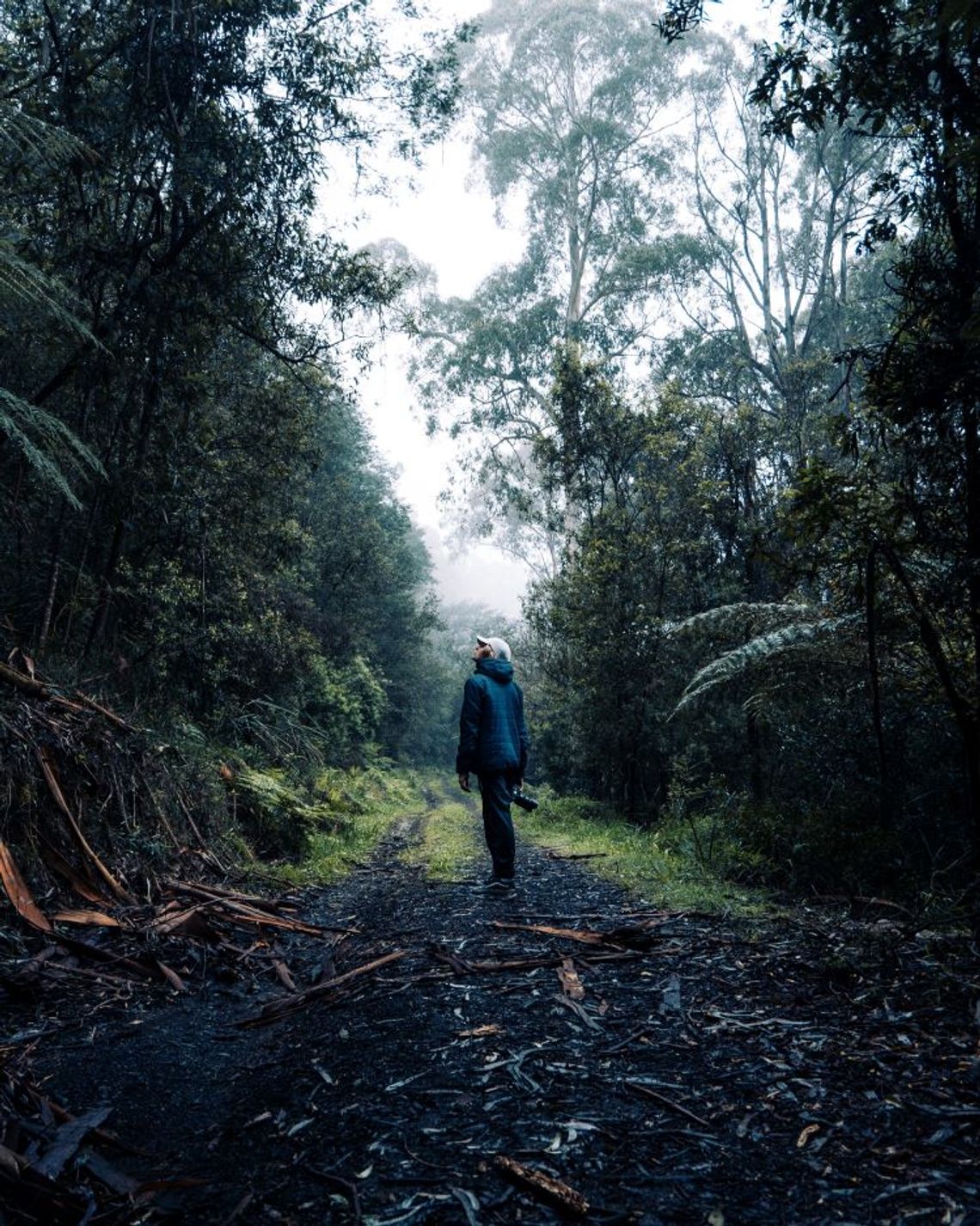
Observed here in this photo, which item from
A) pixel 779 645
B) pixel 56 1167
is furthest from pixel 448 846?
pixel 56 1167

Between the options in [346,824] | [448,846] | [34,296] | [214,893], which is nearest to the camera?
[214,893]

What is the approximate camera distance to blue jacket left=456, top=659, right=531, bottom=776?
21.0ft

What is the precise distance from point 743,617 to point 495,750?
3.01 meters

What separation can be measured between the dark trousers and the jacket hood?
0.81 metres

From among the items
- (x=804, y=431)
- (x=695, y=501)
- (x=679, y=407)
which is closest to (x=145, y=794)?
(x=695, y=501)

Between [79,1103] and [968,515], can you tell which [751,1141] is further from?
[968,515]

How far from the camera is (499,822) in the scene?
250 inches

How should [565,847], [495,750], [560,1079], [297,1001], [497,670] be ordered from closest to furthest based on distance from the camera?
1. [560,1079]
2. [297,1001]
3. [495,750]
4. [497,670]
5. [565,847]

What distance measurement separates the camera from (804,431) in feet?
43.4

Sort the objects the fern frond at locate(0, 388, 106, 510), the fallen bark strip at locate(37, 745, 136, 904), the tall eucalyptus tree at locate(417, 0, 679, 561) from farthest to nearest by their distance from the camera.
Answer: the tall eucalyptus tree at locate(417, 0, 679, 561), the fern frond at locate(0, 388, 106, 510), the fallen bark strip at locate(37, 745, 136, 904)

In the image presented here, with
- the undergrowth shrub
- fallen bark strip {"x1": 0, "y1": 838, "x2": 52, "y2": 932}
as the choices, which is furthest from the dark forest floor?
the undergrowth shrub

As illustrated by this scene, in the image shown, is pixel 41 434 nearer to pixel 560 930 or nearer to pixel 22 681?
pixel 22 681

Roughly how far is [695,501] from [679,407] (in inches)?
68.8

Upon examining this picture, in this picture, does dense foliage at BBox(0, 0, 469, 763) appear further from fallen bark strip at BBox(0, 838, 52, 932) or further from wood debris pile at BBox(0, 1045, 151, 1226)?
wood debris pile at BBox(0, 1045, 151, 1226)
